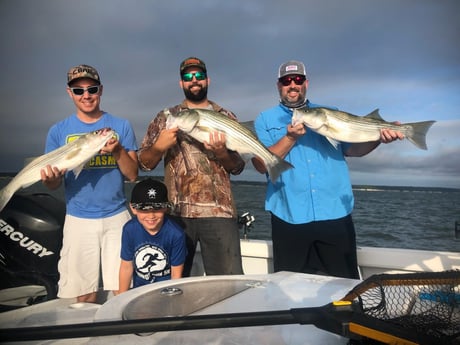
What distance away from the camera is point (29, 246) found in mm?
4633

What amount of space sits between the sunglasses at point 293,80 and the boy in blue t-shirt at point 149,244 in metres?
1.75

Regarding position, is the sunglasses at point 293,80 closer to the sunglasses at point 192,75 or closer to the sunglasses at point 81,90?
the sunglasses at point 192,75

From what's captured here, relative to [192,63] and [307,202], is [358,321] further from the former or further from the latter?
[192,63]

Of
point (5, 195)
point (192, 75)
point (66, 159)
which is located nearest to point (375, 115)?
point (192, 75)

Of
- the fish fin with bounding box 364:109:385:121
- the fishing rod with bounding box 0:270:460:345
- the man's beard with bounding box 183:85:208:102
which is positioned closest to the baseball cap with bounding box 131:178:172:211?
the man's beard with bounding box 183:85:208:102

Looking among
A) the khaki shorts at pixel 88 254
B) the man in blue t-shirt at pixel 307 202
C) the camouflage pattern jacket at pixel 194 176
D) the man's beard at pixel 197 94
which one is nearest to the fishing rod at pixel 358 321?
the man in blue t-shirt at pixel 307 202

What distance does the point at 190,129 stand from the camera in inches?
162

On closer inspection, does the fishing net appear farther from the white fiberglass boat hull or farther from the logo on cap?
the logo on cap

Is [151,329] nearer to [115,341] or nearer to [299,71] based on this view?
[115,341]

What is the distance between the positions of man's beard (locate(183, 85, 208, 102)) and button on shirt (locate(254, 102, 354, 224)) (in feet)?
2.44

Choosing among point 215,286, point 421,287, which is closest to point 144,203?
point 215,286

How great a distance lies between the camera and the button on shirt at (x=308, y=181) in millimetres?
4160

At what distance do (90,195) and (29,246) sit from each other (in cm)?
119

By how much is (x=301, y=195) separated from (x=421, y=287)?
204cm
